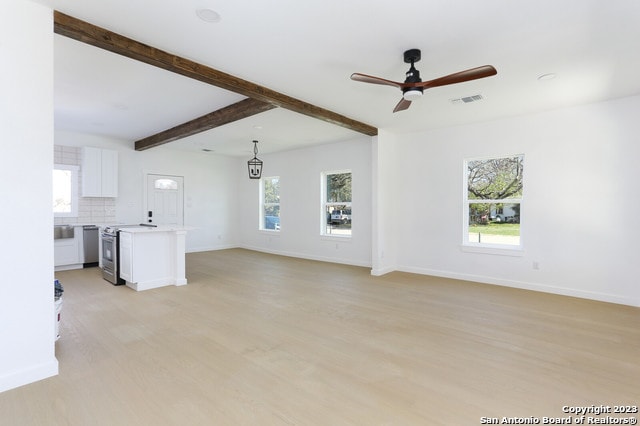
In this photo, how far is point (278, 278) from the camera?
5.61 m

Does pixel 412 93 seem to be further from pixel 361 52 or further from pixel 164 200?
pixel 164 200

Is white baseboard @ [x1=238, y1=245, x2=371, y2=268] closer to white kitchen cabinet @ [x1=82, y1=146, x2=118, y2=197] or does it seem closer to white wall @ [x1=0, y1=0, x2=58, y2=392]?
white kitchen cabinet @ [x1=82, y1=146, x2=118, y2=197]

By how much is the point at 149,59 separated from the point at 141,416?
2858 mm

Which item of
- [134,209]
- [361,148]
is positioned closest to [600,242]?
[361,148]

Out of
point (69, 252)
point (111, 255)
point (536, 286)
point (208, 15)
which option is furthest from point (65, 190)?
point (536, 286)

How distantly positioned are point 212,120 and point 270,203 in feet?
13.1

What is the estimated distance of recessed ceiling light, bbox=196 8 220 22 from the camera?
232cm

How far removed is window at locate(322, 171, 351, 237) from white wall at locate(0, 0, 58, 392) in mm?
5426

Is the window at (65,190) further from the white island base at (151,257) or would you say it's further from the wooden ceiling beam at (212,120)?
the white island base at (151,257)

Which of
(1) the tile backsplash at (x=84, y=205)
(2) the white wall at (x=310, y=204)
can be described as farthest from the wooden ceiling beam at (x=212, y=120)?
(2) the white wall at (x=310, y=204)

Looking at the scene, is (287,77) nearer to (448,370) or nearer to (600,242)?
(448,370)

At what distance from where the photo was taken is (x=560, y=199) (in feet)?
15.1

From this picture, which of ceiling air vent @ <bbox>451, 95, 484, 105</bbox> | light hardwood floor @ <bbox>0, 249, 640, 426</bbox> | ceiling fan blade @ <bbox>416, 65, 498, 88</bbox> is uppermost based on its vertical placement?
ceiling air vent @ <bbox>451, 95, 484, 105</bbox>

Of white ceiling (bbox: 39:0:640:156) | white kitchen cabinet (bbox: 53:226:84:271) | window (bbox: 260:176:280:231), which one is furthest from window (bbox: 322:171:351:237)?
white kitchen cabinet (bbox: 53:226:84:271)
